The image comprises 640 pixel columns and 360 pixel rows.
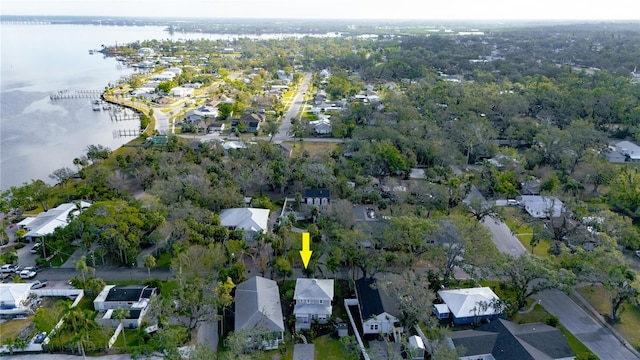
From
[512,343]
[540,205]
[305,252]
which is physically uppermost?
[305,252]

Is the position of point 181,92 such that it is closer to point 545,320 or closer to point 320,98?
point 320,98

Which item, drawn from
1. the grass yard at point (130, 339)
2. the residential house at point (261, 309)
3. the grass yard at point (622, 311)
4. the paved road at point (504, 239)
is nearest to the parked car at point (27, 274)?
the grass yard at point (130, 339)

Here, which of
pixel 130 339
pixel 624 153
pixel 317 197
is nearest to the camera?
pixel 130 339

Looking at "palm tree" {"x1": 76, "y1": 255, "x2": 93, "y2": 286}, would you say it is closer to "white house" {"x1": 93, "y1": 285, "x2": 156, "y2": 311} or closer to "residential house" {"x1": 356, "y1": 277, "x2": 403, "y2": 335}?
"white house" {"x1": 93, "y1": 285, "x2": 156, "y2": 311}

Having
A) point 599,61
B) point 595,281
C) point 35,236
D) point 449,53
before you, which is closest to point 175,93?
point 35,236

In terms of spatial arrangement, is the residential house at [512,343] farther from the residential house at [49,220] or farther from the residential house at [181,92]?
the residential house at [181,92]

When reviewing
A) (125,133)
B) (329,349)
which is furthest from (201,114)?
(329,349)

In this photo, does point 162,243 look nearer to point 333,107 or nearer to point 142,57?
point 333,107
